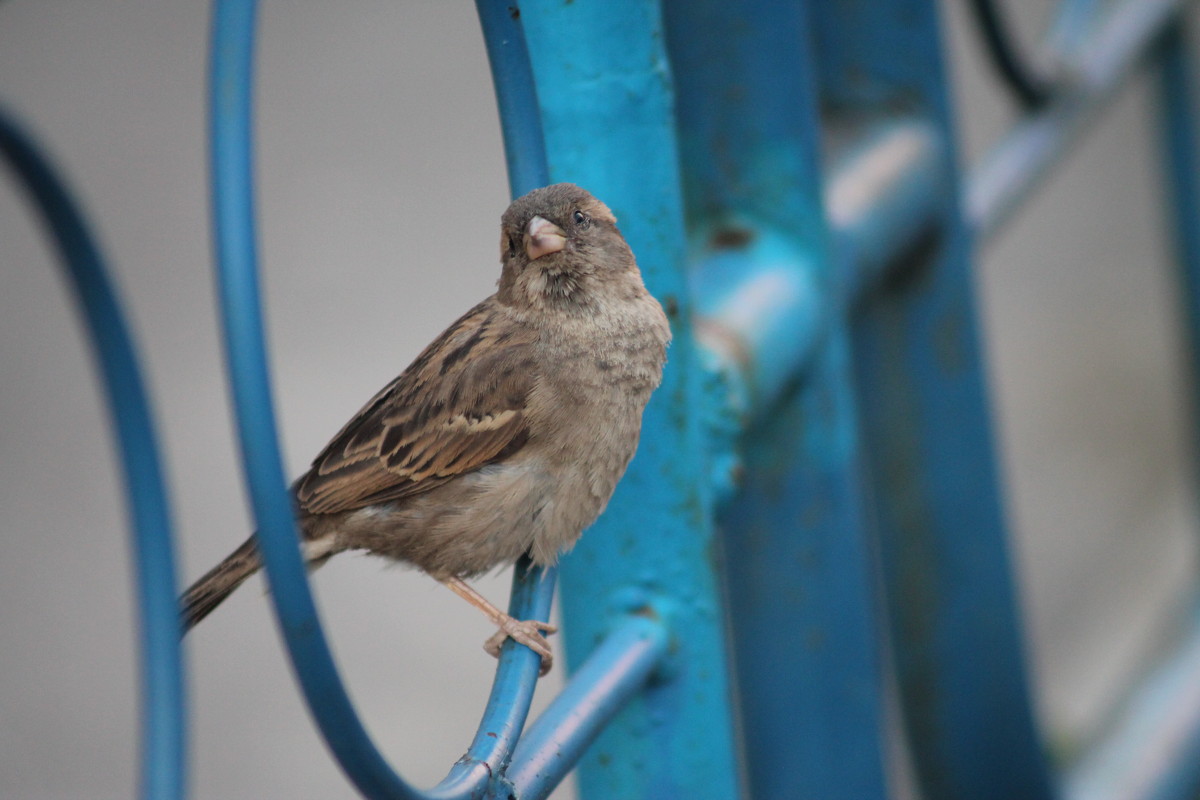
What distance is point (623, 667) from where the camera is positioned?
1562 millimetres

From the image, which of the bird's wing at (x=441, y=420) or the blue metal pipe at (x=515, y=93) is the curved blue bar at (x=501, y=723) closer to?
the bird's wing at (x=441, y=420)

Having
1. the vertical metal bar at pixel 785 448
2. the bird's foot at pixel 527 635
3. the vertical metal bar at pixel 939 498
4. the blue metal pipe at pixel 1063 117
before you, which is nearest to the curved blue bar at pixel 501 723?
the bird's foot at pixel 527 635

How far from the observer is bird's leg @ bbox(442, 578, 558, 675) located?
1.30 meters

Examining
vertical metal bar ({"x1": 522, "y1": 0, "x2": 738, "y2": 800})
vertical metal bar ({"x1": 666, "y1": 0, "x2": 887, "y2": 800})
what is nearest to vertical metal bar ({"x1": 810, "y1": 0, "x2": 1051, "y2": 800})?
vertical metal bar ({"x1": 666, "y1": 0, "x2": 887, "y2": 800})

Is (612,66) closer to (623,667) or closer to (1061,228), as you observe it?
(623,667)

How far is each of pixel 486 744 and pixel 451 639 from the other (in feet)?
9.89

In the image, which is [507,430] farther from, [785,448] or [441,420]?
[785,448]

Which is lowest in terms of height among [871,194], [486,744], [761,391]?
[486,744]

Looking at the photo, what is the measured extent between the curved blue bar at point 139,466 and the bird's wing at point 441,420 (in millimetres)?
435

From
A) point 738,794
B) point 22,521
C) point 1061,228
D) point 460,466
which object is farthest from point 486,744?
point 1061,228

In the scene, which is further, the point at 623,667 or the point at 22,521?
the point at 22,521

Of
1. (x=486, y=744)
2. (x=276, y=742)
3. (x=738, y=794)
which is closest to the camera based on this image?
(x=486, y=744)

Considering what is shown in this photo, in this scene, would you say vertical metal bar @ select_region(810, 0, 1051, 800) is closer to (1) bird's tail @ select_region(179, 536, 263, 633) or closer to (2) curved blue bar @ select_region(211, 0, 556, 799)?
(1) bird's tail @ select_region(179, 536, 263, 633)

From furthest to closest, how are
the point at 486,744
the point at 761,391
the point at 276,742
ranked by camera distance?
1. the point at 276,742
2. the point at 761,391
3. the point at 486,744
